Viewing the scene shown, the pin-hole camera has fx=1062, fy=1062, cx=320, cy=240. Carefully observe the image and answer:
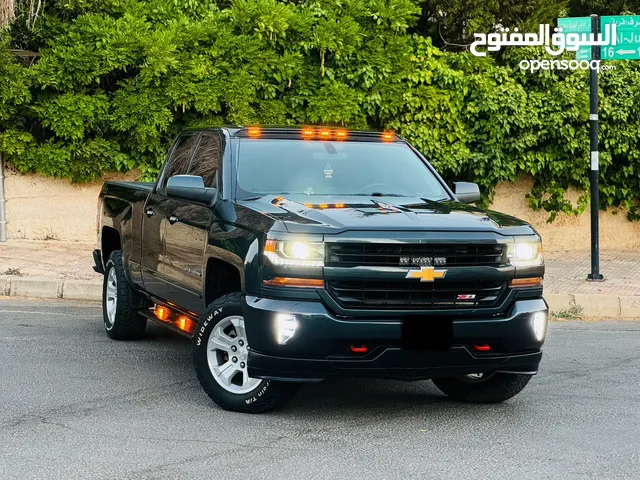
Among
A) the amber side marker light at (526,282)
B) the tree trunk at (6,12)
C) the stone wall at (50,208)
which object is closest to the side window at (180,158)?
the amber side marker light at (526,282)

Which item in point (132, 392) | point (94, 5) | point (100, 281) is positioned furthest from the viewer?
point (94, 5)

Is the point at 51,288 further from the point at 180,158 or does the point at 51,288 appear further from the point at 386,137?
the point at 386,137

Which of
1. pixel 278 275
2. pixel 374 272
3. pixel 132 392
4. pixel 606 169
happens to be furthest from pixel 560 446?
pixel 606 169

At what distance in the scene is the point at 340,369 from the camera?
613 cm

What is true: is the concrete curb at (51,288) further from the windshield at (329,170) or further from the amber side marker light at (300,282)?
the amber side marker light at (300,282)

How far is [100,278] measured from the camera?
12.2 m

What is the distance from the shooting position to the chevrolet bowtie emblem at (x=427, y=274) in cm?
614

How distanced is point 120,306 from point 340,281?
11.3ft

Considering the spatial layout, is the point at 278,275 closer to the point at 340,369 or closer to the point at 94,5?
the point at 340,369

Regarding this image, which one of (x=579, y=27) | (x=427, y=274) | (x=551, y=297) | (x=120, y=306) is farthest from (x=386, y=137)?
(x=579, y=27)

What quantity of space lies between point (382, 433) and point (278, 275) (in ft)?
3.60

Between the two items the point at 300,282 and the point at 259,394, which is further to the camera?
the point at 259,394

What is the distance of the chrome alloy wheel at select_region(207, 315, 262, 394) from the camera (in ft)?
21.3

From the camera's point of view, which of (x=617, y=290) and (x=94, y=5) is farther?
(x=94, y=5)
